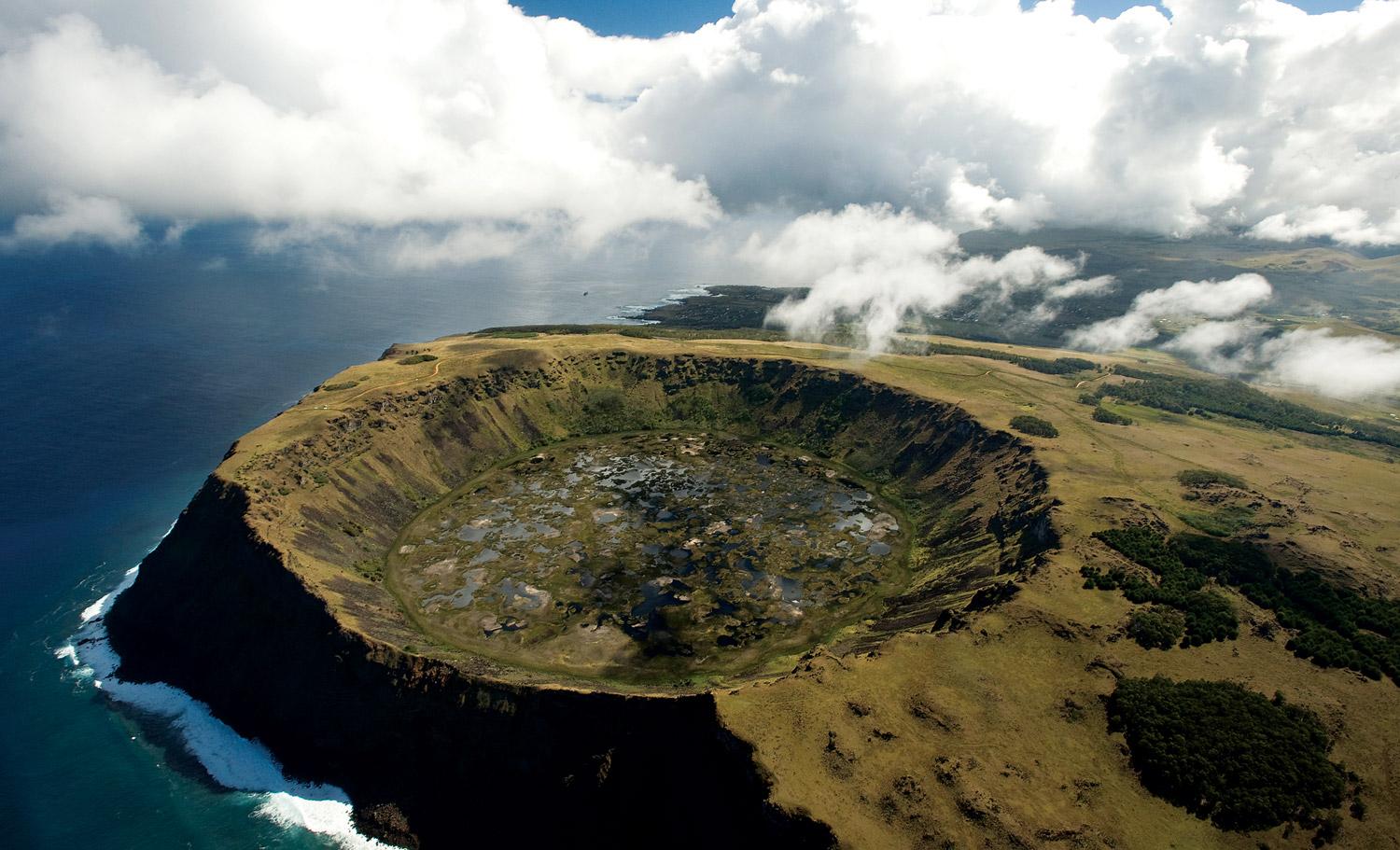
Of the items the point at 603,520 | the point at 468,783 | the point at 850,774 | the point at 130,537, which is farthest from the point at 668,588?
the point at 130,537

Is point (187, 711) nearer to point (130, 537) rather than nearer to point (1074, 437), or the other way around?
point (130, 537)

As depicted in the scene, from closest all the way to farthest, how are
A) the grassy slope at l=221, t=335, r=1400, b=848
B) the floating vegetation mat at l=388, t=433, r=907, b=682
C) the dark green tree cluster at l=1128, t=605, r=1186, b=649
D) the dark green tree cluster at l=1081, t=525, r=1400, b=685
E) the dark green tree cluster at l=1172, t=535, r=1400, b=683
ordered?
the grassy slope at l=221, t=335, r=1400, b=848 < the dark green tree cluster at l=1172, t=535, r=1400, b=683 < the dark green tree cluster at l=1081, t=525, r=1400, b=685 < the dark green tree cluster at l=1128, t=605, r=1186, b=649 < the floating vegetation mat at l=388, t=433, r=907, b=682

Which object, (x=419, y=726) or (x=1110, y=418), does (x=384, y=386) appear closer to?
(x=419, y=726)

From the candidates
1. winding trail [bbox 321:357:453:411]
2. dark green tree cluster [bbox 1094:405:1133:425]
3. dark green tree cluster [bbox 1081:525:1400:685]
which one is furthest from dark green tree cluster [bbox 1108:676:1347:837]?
winding trail [bbox 321:357:453:411]

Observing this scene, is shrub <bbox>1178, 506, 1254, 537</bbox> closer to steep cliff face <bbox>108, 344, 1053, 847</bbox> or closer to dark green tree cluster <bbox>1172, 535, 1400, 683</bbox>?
dark green tree cluster <bbox>1172, 535, 1400, 683</bbox>

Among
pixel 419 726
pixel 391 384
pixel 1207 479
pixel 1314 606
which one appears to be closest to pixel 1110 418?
pixel 1207 479

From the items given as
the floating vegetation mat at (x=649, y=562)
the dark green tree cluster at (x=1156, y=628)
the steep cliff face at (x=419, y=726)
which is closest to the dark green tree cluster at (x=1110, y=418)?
the floating vegetation mat at (x=649, y=562)

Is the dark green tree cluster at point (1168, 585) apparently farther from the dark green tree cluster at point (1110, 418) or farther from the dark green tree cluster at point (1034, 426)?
the dark green tree cluster at point (1110, 418)
